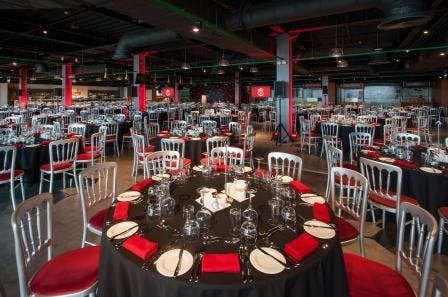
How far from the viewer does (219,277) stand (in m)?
1.31

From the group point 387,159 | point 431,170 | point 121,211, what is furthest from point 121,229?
point 387,159

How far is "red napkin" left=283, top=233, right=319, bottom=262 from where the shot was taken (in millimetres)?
1457

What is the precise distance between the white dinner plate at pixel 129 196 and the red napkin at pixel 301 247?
1225 millimetres

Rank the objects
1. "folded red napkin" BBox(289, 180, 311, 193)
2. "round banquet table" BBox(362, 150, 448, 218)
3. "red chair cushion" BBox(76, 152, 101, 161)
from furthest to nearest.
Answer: "red chair cushion" BBox(76, 152, 101, 161) < "round banquet table" BBox(362, 150, 448, 218) < "folded red napkin" BBox(289, 180, 311, 193)

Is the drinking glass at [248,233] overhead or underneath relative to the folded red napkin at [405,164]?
underneath

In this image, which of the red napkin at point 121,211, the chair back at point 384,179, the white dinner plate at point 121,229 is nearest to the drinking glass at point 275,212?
the white dinner plate at point 121,229

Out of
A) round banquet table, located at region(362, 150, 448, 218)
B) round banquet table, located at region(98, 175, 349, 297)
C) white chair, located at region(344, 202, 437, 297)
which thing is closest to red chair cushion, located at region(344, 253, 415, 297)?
white chair, located at region(344, 202, 437, 297)

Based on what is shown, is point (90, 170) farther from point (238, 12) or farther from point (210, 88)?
point (210, 88)

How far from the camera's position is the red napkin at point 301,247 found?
1457 millimetres

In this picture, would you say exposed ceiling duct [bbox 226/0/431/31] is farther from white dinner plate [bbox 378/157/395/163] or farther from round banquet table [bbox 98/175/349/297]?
round banquet table [bbox 98/175/349/297]

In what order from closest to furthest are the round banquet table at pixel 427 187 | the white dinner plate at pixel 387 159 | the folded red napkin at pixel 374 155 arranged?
the round banquet table at pixel 427 187 < the white dinner plate at pixel 387 159 < the folded red napkin at pixel 374 155

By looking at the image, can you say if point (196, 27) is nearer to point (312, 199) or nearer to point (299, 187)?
point (299, 187)

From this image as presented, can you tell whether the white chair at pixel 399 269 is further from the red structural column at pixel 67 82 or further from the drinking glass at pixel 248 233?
the red structural column at pixel 67 82

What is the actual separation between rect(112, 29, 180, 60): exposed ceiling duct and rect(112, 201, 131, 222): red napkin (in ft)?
22.4
